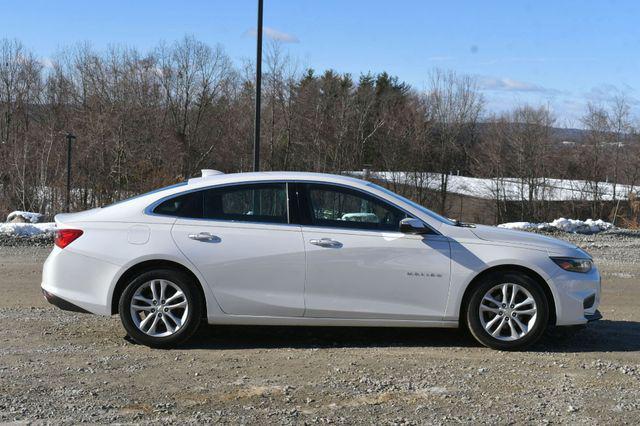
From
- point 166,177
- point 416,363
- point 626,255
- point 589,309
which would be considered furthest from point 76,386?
point 166,177

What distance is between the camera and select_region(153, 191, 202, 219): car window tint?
6.31 meters

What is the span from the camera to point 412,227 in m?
6.11

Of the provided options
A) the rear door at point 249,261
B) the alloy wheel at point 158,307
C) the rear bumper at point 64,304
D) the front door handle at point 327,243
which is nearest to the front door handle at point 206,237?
the rear door at point 249,261

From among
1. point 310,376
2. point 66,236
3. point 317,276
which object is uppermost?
point 66,236

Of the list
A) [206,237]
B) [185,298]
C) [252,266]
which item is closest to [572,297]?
[252,266]

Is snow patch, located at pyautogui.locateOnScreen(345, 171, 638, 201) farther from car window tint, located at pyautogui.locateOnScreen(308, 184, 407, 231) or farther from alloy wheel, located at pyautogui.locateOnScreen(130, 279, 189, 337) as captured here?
alloy wheel, located at pyautogui.locateOnScreen(130, 279, 189, 337)

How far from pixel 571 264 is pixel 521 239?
19.0 inches

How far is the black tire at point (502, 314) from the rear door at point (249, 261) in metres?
1.51

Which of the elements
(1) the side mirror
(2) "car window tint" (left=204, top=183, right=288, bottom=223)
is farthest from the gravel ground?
(2) "car window tint" (left=204, top=183, right=288, bottom=223)

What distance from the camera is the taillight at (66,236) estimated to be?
6270 mm

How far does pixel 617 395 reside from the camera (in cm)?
500

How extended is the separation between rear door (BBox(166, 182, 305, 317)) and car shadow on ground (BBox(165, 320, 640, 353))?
46cm

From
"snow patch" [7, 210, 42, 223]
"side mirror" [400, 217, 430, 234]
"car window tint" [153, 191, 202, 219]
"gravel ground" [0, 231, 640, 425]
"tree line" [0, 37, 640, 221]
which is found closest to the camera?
"gravel ground" [0, 231, 640, 425]

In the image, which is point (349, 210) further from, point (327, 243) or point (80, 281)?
point (80, 281)
